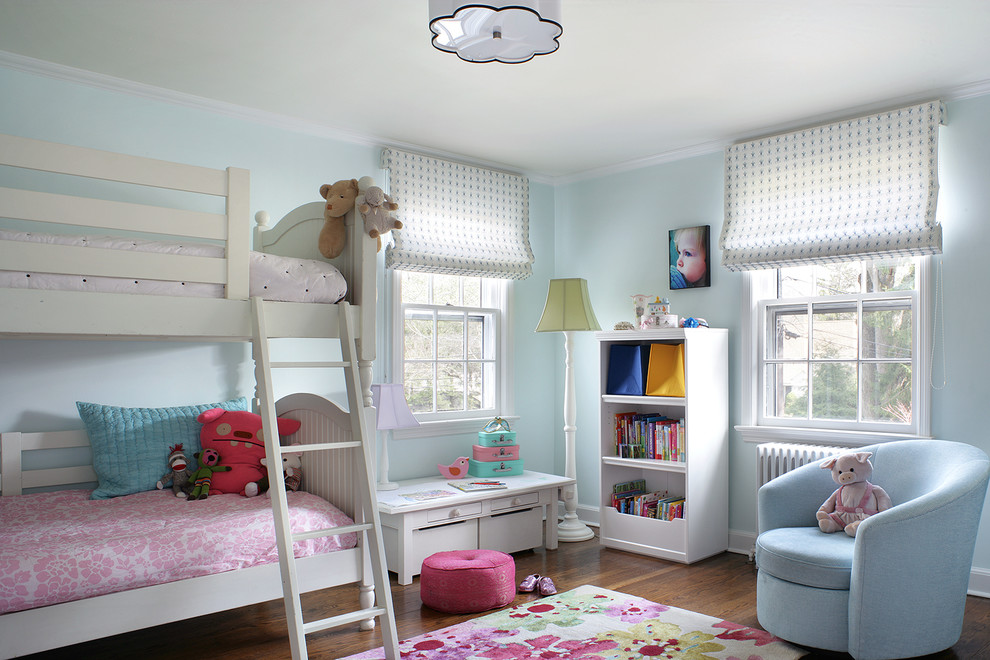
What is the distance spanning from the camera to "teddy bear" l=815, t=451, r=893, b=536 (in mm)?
3023

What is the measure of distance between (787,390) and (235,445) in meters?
3.00

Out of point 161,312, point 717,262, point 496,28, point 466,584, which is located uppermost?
point 496,28

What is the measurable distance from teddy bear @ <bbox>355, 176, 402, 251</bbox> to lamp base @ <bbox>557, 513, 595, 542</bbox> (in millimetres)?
2505

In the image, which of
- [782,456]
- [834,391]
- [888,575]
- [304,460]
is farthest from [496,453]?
[888,575]

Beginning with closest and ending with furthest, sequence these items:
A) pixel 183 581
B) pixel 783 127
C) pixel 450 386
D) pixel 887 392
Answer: pixel 183 581 < pixel 887 392 < pixel 783 127 < pixel 450 386

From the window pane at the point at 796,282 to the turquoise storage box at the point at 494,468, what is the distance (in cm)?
188

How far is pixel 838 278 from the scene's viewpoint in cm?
402

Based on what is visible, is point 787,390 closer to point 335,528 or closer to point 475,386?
point 475,386

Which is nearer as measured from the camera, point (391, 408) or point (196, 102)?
point (196, 102)

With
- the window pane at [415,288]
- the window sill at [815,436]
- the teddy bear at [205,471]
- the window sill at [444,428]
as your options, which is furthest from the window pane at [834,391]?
the teddy bear at [205,471]

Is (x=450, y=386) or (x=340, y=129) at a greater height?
(x=340, y=129)

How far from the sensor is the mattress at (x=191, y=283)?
2.30 m

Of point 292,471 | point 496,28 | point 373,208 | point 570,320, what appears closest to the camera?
point 496,28

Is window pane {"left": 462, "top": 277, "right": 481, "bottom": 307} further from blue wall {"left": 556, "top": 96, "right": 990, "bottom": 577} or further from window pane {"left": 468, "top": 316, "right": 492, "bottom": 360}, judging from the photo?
blue wall {"left": 556, "top": 96, "right": 990, "bottom": 577}
